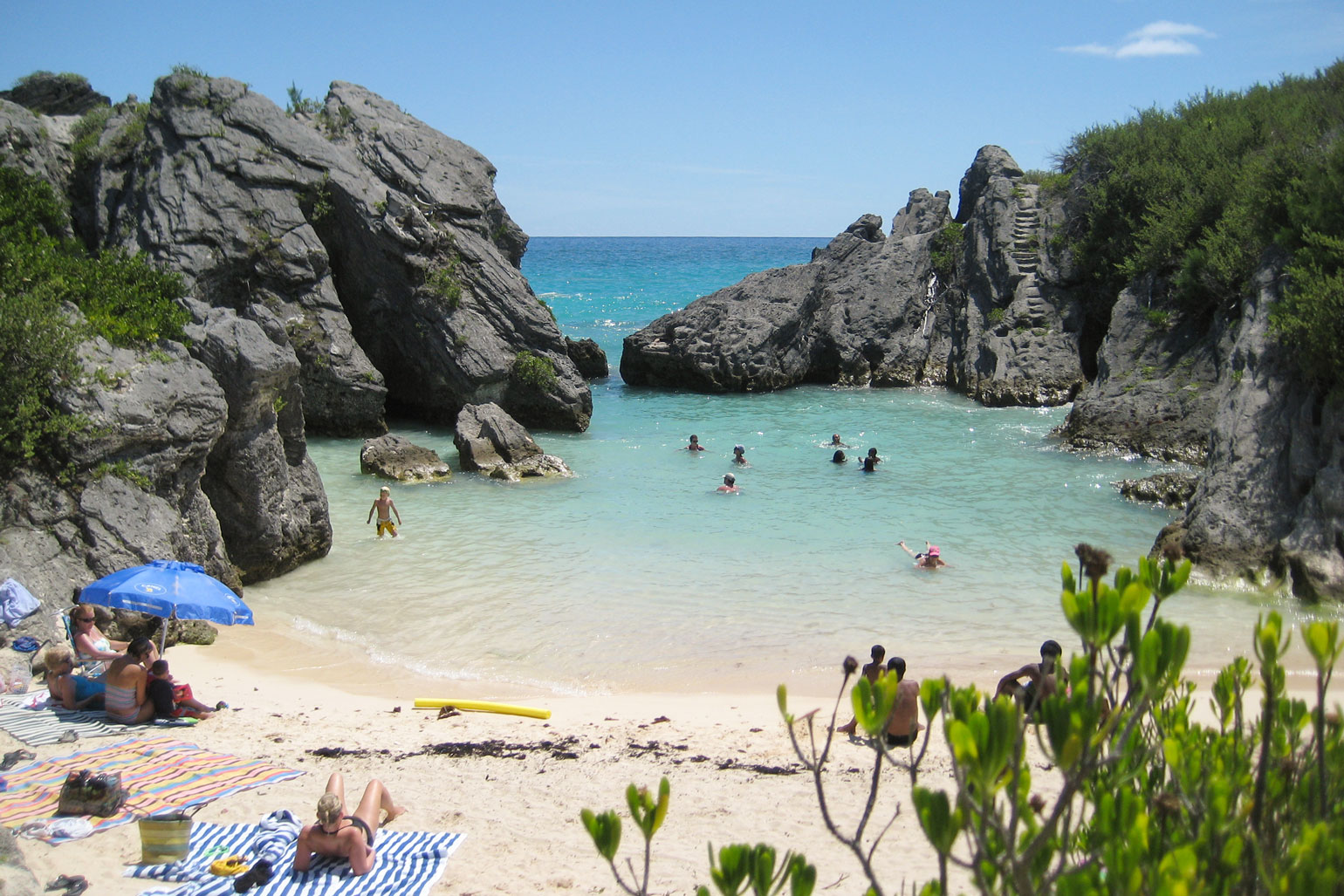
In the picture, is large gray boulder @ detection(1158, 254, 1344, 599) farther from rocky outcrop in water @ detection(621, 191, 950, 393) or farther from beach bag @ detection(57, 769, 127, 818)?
rocky outcrop in water @ detection(621, 191, 950, 393)

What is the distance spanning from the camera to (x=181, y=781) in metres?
7.51

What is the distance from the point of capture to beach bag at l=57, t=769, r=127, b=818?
6848mm

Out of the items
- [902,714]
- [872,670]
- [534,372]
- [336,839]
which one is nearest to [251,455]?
[336,839]

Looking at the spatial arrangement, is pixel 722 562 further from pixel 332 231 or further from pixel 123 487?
pixel 332 231

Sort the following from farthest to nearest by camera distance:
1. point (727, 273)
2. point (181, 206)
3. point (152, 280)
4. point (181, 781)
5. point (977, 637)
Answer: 1. point (727, 273)
2. point (181, 206)
3. point (152, 280)
4. point (977, 637)
5. point (181, 781)

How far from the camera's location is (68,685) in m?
8.74

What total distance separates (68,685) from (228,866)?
11.4 feet

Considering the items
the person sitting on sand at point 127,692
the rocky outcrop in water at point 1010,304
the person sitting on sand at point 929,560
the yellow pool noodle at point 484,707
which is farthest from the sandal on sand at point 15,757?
the rocky outcrop in water at point 1010,304

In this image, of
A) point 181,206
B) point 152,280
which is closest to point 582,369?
point 181,206

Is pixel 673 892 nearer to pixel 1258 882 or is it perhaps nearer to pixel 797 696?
pixel 1258 882

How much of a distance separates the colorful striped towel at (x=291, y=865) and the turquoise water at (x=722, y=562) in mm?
3959

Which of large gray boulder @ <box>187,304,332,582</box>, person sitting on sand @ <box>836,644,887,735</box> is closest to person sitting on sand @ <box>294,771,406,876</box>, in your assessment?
person sitting on sand @ <box>836,644,887,735</box>

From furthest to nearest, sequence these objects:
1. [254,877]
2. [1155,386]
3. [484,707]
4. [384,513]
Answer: [1155,386] → [384,513] → [484,707] → [254,877]

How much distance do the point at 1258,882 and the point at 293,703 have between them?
8687 mm
